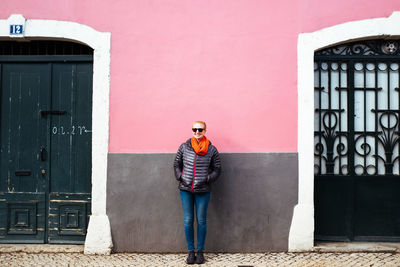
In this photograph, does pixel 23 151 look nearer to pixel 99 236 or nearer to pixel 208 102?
pixel 99 236

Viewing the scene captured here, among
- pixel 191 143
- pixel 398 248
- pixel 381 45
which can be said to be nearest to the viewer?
pixel 191 143

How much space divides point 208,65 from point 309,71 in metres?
1.41

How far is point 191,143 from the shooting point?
446 cm

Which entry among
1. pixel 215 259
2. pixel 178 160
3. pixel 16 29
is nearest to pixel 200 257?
pixel 215 259

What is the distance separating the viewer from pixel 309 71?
16.0ft

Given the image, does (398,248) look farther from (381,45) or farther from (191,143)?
(191,143)

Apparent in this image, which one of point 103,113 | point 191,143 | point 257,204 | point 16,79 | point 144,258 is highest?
point 16,79

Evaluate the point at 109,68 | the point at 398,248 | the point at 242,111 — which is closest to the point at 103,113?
the point at 109,68

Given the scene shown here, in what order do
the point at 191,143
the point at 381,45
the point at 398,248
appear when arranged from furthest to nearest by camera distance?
the point at 381,45, the point at 398,248, the point at 191,143

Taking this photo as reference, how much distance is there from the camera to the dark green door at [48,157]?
16.7ft

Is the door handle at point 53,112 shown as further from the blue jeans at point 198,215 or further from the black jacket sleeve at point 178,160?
the blue jeans at point 198,215

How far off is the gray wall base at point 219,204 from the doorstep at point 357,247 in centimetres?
52

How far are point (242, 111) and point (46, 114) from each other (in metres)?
2.86

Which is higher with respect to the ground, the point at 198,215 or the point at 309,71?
the point at 309,71
